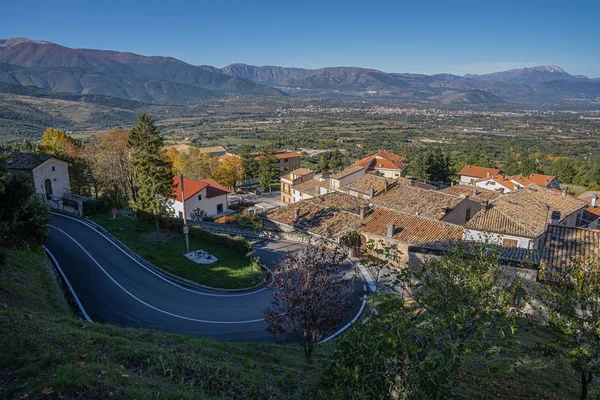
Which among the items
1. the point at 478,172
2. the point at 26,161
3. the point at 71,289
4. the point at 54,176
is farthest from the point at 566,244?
the point at 478,172

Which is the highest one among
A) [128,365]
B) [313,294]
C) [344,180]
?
[313,294]

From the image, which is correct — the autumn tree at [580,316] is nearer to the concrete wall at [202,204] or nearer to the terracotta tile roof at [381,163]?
the concrete wall at [202,204]

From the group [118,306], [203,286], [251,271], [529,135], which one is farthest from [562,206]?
[529,135]

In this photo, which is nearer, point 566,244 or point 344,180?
point 566,244

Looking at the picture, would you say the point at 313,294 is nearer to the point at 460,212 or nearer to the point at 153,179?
the point at 153,179

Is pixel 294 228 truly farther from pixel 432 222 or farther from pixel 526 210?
pixel 526 210

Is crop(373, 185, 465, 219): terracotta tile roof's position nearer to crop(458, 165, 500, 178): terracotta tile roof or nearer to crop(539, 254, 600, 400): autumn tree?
crop(539, 254, 600, 400): autumn tree

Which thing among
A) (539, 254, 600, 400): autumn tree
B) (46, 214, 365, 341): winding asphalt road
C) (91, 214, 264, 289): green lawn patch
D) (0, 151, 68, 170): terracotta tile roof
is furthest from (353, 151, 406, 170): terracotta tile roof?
(539, 254, 600, 400): autumn tree
